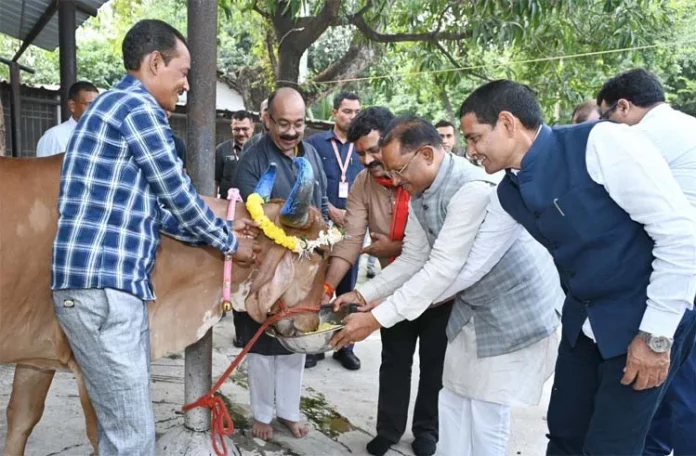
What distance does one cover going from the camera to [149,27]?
7.25 ft

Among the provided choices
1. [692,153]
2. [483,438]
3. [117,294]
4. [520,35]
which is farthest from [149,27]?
[520,35]

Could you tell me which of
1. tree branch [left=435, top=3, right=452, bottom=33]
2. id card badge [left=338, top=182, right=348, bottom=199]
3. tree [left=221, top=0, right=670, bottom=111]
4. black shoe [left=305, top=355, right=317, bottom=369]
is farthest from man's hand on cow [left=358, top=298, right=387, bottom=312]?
tree branch [left=435, top=3, right=452, bottom=33]

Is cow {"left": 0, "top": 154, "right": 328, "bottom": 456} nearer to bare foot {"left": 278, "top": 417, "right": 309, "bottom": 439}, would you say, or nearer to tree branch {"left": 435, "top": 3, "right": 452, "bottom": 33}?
bare foot {"left": 278, "top": 417, "right": 309, "bottom": 439}

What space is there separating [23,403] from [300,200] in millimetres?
1699

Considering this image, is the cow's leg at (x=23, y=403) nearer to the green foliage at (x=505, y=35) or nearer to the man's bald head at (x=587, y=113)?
the green foliage at (x=505, y=35)

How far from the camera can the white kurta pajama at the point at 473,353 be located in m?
2.68

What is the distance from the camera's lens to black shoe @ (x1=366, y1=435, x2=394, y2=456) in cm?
352

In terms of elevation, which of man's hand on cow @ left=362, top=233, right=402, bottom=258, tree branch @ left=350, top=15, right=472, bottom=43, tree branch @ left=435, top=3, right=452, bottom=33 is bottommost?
man's hand on cow @ left=362, top=233, right=402, bottom=258

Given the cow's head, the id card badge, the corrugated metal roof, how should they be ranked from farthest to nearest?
the corrugated metal roof < the id card badge < the cow's head

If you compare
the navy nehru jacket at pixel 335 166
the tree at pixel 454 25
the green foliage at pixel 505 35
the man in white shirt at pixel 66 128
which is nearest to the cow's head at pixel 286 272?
the navy nehru jacket at pixel 335 166

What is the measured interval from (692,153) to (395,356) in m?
1.93

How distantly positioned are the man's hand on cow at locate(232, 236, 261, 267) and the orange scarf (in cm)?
104

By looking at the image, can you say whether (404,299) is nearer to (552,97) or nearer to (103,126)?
(103,126)

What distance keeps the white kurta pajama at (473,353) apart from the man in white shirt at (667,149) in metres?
0.78
